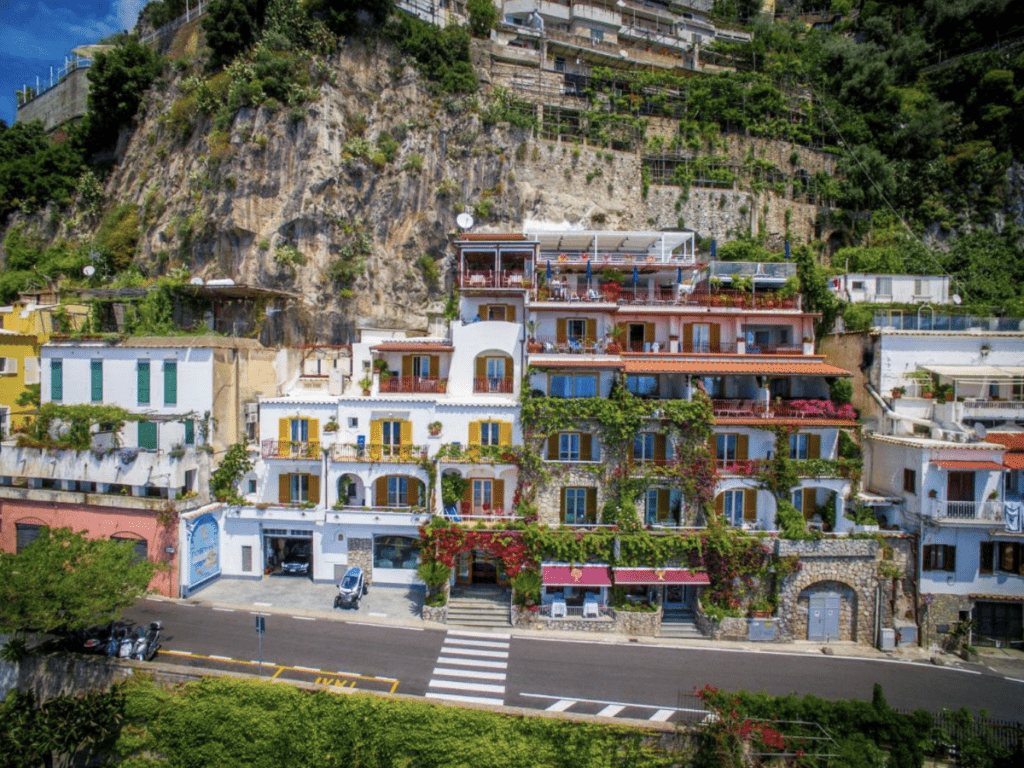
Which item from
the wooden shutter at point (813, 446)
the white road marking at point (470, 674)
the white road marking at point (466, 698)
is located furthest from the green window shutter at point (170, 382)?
the wooden shutter at point (813, 446)

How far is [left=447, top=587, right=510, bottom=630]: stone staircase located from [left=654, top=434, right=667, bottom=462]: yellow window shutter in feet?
30.1

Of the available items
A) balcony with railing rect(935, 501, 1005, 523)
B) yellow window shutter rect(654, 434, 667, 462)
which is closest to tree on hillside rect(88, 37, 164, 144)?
yellow window shutter rect(654, 434, 667, 462)

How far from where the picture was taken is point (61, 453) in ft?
88.0

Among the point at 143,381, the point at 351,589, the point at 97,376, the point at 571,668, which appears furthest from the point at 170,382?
the point at 571,668

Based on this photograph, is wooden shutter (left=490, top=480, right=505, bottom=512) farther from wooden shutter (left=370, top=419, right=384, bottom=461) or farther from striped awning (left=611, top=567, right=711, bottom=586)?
striped awning (left=611, top=567, right=711, bottom=586)

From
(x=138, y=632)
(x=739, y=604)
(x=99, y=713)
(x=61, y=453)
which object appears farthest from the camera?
(x=61, y=453)

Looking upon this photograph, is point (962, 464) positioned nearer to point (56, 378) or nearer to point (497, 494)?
point (497, 494)

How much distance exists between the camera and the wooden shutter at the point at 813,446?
2720 centimetres

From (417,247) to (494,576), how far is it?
2301 centimetres

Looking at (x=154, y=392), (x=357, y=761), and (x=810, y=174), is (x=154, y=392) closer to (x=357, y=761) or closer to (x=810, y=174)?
(x=357, y=761)

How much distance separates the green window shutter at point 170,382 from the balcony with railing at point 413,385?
9.78m

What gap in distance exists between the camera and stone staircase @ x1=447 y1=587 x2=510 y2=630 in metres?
23.8

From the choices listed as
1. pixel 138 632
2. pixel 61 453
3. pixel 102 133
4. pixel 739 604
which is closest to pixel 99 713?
pixel 138 632

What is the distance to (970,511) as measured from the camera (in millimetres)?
24406
